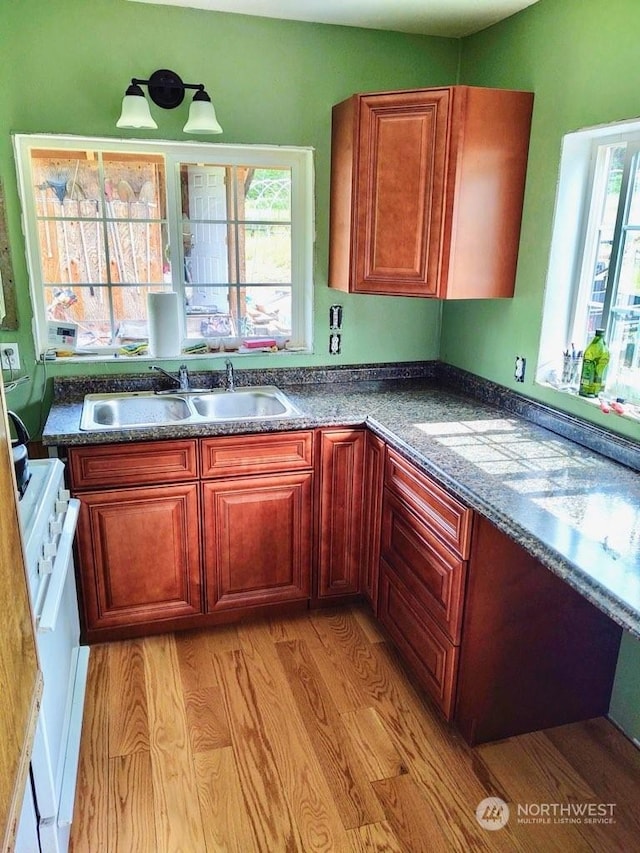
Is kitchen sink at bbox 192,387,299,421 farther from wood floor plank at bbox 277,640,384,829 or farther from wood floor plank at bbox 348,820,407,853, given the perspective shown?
wood floor plank at bbox 348,820,407,853

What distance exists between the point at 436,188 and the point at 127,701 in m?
2.13

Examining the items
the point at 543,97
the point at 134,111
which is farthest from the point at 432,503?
the point at 134,111

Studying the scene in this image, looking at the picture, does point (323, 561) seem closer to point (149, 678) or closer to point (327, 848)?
point (149, 678)

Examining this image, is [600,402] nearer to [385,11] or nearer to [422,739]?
[422,739]

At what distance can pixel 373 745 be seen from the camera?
1994 mm

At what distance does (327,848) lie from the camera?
1.66 meters

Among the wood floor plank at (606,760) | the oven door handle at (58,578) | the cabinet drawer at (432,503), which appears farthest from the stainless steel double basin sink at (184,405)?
the wood floor plank at (606,760)

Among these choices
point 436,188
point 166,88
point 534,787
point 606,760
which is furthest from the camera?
point 166,88

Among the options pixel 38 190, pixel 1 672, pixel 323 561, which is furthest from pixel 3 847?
pixel 38 190

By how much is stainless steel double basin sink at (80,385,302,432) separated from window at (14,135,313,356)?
25 cm

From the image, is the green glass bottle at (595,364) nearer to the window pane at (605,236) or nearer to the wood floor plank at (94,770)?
the window pane at (605,236)

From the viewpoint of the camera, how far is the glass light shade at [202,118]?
2357 millimetres

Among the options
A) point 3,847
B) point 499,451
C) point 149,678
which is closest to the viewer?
point 3,847

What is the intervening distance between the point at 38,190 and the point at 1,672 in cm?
217
